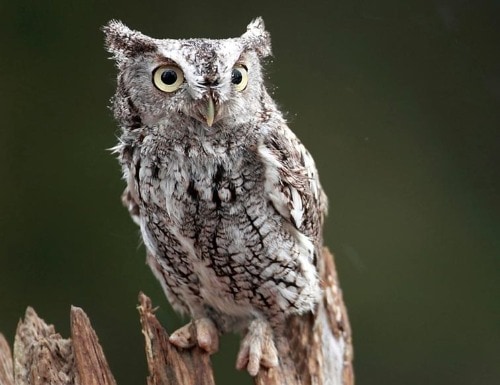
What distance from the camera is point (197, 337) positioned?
5.95 feet

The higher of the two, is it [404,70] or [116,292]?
[404,70]

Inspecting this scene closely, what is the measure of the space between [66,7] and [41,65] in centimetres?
23

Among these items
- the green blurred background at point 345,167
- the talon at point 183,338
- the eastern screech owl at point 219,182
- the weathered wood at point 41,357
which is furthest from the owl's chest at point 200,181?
the green blurred background at point 345,167

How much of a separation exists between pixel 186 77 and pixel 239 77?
0.39 feet

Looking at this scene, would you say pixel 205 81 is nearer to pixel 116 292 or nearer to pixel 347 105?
pixel 347 105

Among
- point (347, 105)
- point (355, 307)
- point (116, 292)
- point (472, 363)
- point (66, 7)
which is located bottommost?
point (472, 363)

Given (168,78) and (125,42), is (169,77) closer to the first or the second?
(168,78)

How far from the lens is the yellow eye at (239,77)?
1.51 m

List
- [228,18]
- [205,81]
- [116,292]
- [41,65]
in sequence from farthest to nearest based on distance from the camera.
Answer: [116,292]
[41,65]
[228,18]
[205,81]

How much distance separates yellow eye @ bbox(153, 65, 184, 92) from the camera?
1.50 m

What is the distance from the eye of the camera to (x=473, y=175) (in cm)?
256

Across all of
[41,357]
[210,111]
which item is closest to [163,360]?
[41,357]

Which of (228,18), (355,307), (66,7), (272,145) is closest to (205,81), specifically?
(272,145)

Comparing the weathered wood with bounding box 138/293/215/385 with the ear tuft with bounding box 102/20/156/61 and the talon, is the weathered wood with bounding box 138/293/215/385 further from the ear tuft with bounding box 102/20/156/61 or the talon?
the ear tuft with bounding box 102/20/156/61
